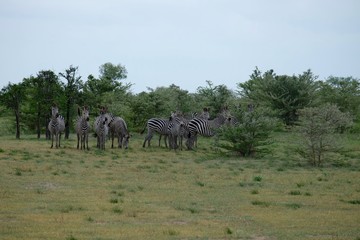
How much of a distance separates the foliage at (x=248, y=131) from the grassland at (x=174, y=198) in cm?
134

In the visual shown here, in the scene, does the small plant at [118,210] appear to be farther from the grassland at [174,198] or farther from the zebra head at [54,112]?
the zebra head at [54,112]

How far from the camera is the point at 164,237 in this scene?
9641 mm

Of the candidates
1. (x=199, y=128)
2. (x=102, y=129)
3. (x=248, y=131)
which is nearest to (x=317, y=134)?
(x=248, y=131)

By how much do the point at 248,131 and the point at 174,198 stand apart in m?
11.5

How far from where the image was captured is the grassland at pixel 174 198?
33.6 feet

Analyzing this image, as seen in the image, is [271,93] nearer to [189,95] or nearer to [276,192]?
[189,95]

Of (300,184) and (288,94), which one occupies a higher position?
(288,94)

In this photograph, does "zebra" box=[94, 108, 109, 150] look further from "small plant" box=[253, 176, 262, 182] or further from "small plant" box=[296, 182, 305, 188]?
"small plant" box=[296, 182, 305, 188]

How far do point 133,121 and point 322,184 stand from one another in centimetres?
2338

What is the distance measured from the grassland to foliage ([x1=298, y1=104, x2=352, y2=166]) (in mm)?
653

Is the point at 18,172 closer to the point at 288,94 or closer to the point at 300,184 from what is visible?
the point at 300,184

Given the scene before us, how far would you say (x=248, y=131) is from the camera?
24844 millimetres

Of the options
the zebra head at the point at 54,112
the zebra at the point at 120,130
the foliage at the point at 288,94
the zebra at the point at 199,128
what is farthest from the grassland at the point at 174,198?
the foliage at the point at 288,94

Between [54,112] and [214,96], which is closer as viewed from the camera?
[54,112]
